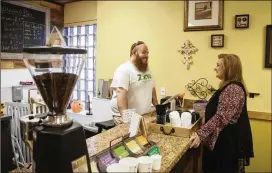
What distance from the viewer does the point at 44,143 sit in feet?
3.07

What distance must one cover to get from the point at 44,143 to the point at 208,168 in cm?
141

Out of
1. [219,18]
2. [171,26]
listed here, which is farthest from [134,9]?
[219,18]

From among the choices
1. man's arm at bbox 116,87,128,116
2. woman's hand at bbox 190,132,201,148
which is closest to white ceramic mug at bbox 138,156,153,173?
woman's hand at bbox 190,132,201,148

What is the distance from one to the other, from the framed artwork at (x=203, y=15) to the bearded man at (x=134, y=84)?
1.11 m

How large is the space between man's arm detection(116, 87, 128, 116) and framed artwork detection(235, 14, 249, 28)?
1.59 m

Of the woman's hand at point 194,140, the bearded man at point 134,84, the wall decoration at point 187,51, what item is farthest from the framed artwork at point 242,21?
the woman's hand at point 194,140

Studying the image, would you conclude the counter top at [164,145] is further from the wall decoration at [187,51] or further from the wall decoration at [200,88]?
the wall decoration at [187,51]

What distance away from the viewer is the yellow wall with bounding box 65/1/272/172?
2734 millimetres

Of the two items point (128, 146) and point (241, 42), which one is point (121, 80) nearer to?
point (128, 146)

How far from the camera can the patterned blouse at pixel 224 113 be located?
170 centimetres

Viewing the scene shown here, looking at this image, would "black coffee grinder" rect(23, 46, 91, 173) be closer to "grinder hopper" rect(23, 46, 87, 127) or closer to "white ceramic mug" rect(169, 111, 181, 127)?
"grinder hopper" rect(23, 46, 87, 127)

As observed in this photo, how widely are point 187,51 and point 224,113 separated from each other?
1.53 metres

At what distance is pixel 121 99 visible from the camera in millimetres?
2059

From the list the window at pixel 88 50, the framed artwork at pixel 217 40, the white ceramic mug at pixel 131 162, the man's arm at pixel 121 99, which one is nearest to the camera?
the white ceramic mug at pixel 131 162
